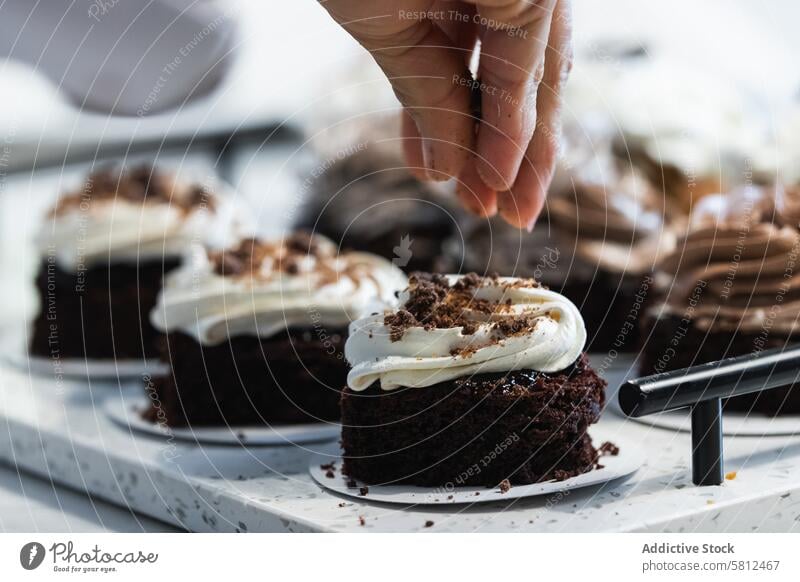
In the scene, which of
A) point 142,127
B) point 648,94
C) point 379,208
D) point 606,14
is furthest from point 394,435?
point 142,127

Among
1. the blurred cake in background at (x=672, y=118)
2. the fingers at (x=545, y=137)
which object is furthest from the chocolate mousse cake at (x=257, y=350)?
the blurred cake in background at (x=672, y=118)

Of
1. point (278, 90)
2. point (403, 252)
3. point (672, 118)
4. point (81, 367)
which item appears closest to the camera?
point (81, 367)

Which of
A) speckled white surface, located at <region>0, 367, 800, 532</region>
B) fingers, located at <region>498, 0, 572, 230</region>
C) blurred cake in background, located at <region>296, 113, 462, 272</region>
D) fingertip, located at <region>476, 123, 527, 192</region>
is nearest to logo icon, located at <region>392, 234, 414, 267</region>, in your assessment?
blurred cake in background, located at <region>296, 113, 462, 272</region>

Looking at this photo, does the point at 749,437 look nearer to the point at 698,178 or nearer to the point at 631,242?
the point at 631,242

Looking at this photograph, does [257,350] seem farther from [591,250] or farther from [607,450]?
[591,250]

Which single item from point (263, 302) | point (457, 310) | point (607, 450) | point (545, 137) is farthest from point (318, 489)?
point (545, 137)
